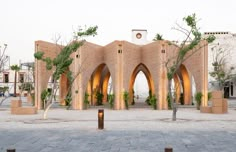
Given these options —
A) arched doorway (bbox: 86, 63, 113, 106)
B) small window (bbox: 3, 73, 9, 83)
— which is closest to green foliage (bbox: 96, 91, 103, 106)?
arched doorway (bbox: 86, 63, 113, 106)

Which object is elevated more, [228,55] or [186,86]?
[228,55]

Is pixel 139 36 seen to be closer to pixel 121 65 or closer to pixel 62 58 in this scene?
pixel 121 65

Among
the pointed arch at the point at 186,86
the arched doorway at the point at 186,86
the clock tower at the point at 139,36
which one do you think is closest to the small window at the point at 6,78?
the clock tower at the point at 139,36

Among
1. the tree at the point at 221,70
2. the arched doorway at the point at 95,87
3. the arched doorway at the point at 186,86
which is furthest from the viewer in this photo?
the tree at the point at 221,70

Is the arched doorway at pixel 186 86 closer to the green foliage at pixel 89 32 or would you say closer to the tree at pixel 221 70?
the tree at pixel 221 70

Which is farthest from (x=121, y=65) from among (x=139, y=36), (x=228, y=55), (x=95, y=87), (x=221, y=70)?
(x=228, y=55)

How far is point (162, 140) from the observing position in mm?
10906

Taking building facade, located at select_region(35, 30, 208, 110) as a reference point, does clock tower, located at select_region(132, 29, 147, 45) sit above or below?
above

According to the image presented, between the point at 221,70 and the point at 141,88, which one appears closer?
the point at 221,70

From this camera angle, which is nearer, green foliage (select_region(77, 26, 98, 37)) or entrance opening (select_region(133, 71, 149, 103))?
green foliage (select_region(77, 26, 98, 37))

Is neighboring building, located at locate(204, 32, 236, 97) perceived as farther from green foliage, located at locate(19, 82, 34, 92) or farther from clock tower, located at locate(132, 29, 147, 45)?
green foliage, located at locate(19, 82, 34, 92)

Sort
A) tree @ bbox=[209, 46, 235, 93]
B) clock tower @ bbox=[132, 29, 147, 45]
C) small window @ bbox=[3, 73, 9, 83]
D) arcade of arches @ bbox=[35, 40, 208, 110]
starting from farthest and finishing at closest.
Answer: small window @ bbox=[3, 73, 9, 83], clock tower @ bbox=[132, 29, 147, 45], tree @ bbox=[209, 46, 235, 93], arcade of arches @ bbox=[35, 40, 208, 110]

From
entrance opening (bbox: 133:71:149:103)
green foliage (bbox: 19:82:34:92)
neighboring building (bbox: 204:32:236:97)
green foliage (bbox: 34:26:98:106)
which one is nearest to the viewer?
green foliage (bbox: 34:26:98:106)

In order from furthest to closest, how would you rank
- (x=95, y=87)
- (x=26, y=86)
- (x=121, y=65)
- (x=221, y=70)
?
1. (x=221, y=70)
2. (x=26, y=86)
3. (x=95, y=87)
4. (x=121, y=65)
